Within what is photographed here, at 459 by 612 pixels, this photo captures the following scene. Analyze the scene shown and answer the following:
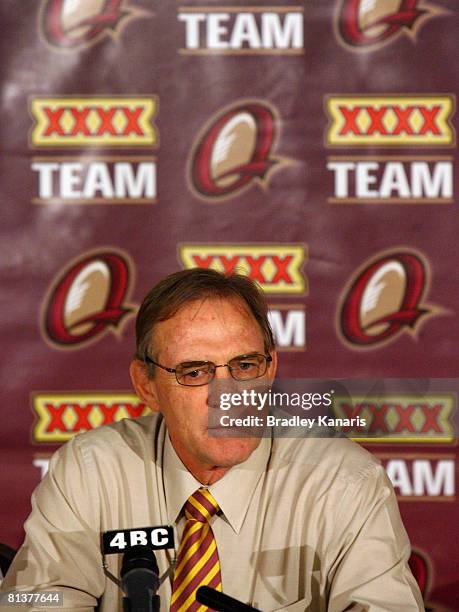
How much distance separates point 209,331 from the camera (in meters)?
1.54

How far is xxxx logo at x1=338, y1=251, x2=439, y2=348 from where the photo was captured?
2541 mm

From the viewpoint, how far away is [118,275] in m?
2.58

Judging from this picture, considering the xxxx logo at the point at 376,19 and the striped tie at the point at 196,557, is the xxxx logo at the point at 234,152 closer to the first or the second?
the xxxx logo at the point at 376,19

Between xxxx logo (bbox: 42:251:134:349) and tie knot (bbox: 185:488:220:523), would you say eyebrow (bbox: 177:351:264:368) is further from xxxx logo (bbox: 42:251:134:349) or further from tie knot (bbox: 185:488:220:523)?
xxxx logo (bbox: 42:251:134:349)

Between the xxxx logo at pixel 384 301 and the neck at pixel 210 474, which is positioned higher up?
the xxxx logo at pixel 384 301

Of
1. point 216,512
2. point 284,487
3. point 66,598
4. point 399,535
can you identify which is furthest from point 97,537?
point 399,535

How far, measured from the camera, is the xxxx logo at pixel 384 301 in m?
2.54

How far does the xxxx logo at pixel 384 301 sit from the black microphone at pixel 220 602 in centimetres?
154

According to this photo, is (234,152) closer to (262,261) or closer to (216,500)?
(262,261)

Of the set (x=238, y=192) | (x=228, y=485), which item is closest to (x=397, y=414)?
(x=228, y=485)

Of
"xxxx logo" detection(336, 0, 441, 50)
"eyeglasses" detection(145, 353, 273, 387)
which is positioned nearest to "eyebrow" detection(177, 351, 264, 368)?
"eyeglasses" detection(145, 353, 273, 387)

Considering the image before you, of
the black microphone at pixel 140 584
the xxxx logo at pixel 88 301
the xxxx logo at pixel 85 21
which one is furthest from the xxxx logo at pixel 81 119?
the black microphone at pixel 140 584

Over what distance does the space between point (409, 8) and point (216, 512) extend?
1.68 m

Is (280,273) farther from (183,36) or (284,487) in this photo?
(284,487)
